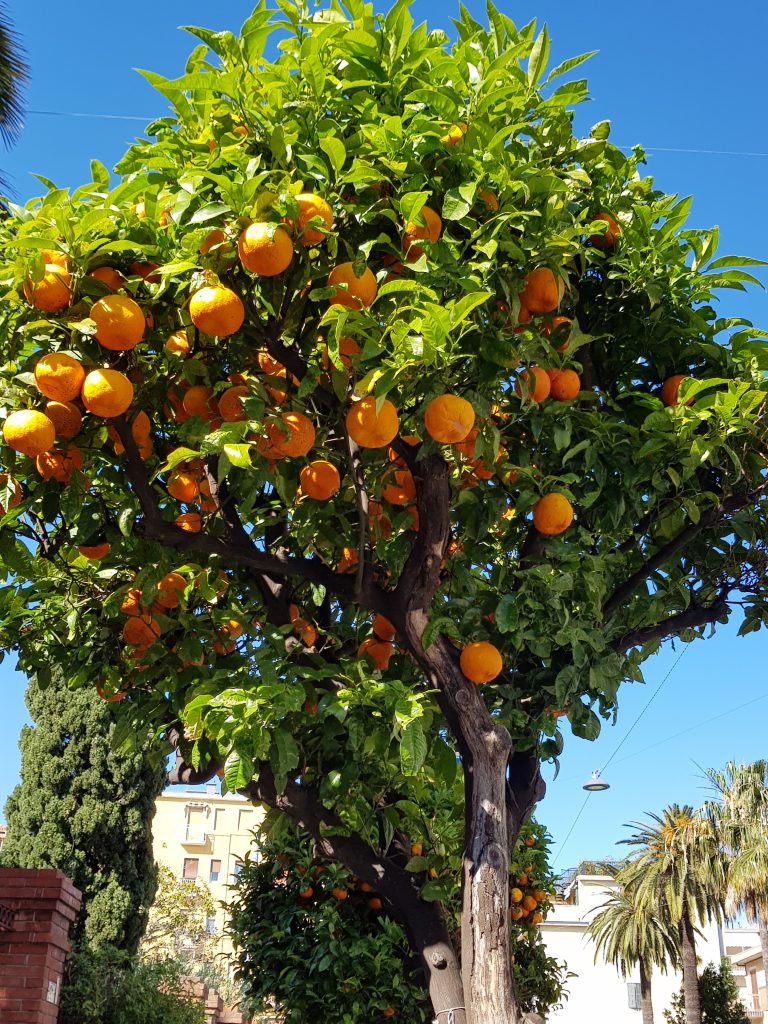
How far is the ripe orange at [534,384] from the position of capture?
341cm

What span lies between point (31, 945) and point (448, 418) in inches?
235

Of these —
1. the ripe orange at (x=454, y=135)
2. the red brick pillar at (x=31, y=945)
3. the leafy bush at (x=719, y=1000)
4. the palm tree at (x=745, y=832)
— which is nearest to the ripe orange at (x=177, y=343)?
the ripe orange at (x=454, y=135)

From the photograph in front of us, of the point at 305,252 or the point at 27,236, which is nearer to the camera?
the point at 27,236

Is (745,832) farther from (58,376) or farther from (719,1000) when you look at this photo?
(58,376)

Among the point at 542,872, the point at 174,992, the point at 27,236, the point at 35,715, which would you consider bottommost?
the point at 174,992

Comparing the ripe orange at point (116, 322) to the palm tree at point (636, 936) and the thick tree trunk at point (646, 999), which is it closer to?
the palm tree at point (636, 936)

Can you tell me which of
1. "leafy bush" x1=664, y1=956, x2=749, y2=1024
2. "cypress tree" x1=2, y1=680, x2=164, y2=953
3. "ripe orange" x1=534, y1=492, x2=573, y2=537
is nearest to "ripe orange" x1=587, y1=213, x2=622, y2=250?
"ripe orange" x1=534, y1=492, x2=573, y2=537

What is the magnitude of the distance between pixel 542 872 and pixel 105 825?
6.07 meters

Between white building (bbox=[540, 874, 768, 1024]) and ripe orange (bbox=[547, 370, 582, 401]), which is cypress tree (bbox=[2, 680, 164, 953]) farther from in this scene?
white building (bbox=[540, 874, 768, 1024])

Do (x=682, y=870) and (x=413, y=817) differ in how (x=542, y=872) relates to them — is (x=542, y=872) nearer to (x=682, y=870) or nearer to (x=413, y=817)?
(x=413, y=817)

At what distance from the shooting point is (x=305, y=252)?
3.21 metres

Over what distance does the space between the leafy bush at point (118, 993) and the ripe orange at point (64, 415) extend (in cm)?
811

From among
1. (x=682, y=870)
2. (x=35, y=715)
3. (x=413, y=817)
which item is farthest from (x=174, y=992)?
(x=682, y=870)

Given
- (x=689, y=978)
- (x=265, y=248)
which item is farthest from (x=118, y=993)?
(x=689, y=978)
